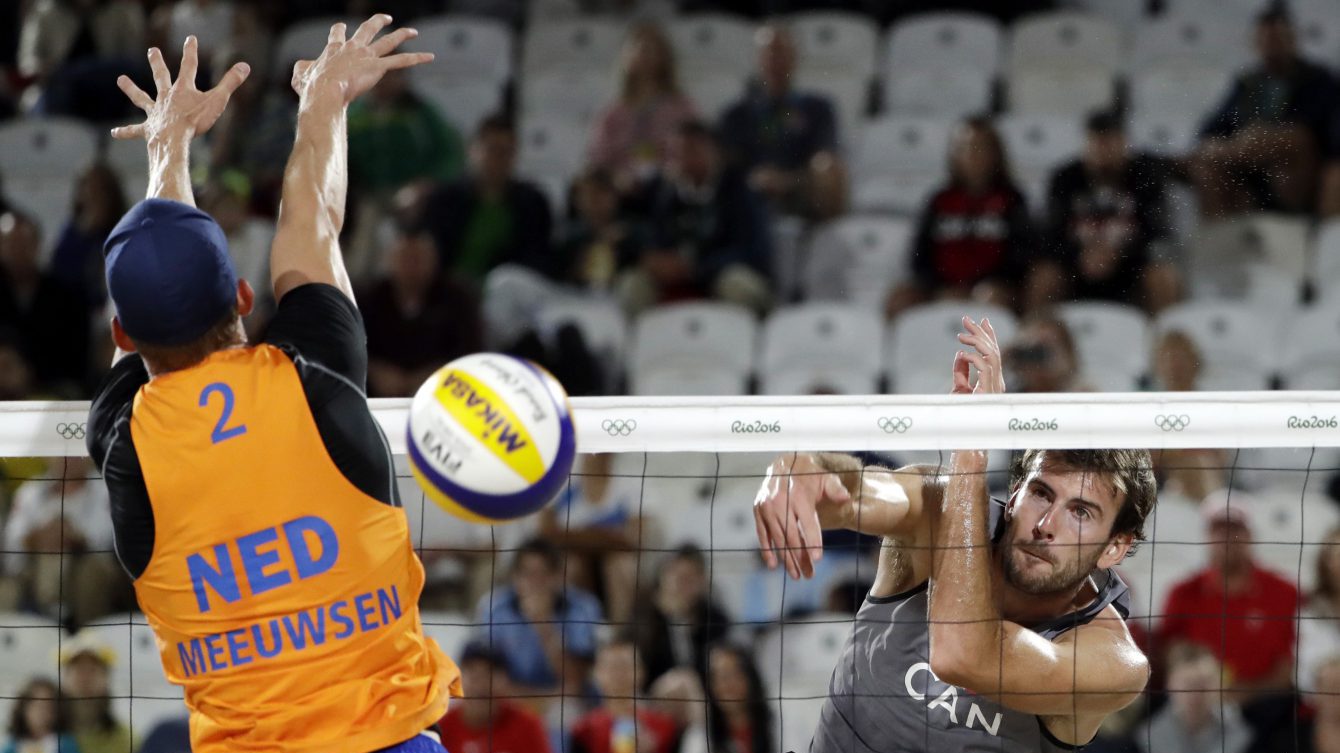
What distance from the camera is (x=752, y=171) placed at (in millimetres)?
9516

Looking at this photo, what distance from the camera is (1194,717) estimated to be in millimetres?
7043

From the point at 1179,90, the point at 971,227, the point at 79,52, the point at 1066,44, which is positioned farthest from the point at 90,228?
the point at 1179,90

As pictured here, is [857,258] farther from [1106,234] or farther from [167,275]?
[167,275]

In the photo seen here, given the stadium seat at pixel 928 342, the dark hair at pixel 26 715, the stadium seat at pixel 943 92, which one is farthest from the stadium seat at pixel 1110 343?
the dark hair at pixel 26 715

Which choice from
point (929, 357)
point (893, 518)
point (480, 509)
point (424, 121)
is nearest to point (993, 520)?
point (893, 518)

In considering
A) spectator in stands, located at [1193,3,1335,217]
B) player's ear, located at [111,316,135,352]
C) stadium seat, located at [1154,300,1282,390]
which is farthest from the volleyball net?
player's ear, located at [111,316,135,352]

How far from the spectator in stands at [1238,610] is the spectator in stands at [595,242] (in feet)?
12.1

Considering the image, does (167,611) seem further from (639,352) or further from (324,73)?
(639,352)

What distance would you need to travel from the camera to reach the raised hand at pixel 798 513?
3.93 metres

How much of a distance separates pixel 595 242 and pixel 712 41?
1.93 metres

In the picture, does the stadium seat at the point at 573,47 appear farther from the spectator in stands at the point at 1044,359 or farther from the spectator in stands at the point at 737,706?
the spectator in stands at the point at 737,706

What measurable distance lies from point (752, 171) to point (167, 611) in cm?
671

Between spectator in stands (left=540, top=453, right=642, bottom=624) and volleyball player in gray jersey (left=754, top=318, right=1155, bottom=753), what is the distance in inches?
129

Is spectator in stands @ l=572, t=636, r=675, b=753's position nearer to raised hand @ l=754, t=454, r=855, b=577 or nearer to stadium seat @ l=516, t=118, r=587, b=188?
raised hand @ l=754, t=454, r=855, b=577
